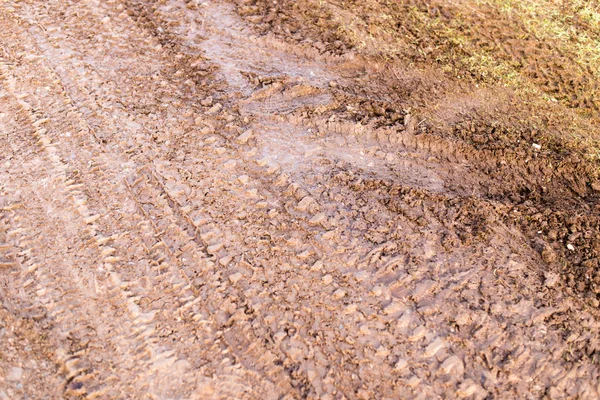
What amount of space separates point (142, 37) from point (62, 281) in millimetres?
2380

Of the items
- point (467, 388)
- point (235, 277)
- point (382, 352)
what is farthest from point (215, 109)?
point (467, 388)

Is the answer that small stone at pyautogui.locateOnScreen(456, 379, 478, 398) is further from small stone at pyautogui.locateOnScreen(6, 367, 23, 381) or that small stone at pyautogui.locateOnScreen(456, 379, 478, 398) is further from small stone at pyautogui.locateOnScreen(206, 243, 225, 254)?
small stone at pyautogui.locateOnScreen(6, 367, 23, 381)

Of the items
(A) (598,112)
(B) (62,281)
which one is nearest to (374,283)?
(B) (62,281)

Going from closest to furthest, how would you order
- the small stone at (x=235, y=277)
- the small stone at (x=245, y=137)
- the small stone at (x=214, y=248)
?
the small stone at (x=235, y=277)
the small stone at (x=214, y=248)
the small stone at (x=245, y=137)

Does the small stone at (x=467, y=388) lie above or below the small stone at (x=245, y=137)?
below

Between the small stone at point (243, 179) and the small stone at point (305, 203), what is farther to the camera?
the small stone at point (243, 179)

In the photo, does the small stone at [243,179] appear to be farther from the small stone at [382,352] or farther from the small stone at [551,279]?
the small stone at [551,279]

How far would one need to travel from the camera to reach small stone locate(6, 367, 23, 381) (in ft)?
9.34

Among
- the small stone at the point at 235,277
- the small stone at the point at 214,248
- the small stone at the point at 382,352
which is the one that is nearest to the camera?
the small stone at the point at 382,352

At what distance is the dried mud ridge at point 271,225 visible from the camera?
9.57 feet

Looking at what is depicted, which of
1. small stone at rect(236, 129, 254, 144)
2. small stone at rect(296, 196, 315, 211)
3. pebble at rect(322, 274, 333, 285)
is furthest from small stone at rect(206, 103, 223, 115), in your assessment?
pebble at rect(322, 274, 333, 285)

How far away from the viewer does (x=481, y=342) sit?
302 cm

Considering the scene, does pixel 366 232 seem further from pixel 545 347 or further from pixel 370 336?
pixel 545 347

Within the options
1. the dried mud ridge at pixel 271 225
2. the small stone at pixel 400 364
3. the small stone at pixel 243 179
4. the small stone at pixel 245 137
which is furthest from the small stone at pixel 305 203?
the small stone at pixel 400 364
